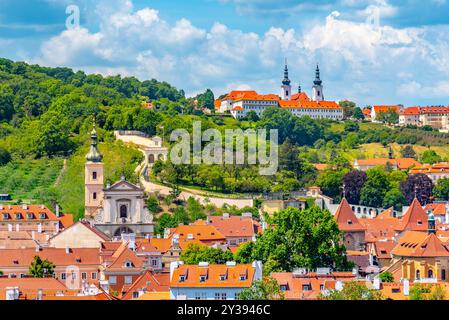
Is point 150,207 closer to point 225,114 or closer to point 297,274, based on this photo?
point 297,274

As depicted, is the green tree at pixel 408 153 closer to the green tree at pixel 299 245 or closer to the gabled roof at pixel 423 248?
the gabled roof at pixel 423 248

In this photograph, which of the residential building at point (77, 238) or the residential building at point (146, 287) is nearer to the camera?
the residential building at point (146, 287)

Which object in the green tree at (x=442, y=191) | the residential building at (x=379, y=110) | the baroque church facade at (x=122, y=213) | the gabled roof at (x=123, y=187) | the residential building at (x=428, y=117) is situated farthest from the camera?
the residential building at (x=428, y=117)

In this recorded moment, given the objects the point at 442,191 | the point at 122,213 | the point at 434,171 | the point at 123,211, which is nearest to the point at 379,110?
the point at 434,171

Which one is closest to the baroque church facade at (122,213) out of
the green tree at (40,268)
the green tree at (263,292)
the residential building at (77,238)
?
the residential building at (77,238)

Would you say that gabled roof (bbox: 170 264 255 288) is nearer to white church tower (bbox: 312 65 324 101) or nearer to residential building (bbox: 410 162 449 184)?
residential building (bbox: 410 162 449 184)

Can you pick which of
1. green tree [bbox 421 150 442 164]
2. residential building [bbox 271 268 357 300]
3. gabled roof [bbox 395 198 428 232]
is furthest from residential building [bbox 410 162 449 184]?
residential building [bbox 271 268 357 300]

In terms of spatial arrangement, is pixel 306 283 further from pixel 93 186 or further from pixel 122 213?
pixel 93 186
